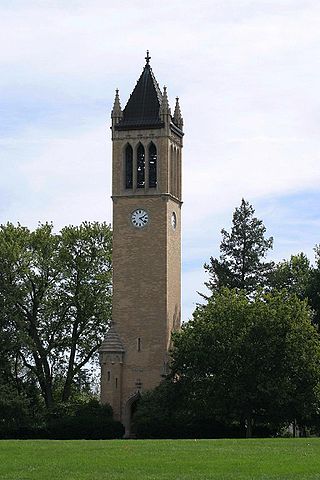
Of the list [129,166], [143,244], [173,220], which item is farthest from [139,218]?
[129,166]

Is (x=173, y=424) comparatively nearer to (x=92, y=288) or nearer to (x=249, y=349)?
(x=249, y=349)

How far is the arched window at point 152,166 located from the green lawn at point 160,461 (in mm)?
34611

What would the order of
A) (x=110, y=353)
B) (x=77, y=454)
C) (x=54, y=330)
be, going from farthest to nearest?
(x=54, y=330) → (x=110, y=353) → (x=77, y=454)

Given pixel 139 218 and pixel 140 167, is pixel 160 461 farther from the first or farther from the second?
pixel 140 167

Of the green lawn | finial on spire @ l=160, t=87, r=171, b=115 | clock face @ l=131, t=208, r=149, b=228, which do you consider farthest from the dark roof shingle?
the green lawn

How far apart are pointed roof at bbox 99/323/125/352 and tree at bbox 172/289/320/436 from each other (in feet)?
23.0

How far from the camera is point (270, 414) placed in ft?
224

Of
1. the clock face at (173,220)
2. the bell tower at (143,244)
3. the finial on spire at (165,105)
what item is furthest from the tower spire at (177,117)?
the clock face at (173,220)

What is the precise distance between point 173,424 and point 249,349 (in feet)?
22.3

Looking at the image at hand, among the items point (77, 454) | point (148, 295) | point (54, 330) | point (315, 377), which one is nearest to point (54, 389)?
point (54, 330)

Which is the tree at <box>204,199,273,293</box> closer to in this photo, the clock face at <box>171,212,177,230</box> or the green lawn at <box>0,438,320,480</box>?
the clock face at <box>171,212,177,230</box>

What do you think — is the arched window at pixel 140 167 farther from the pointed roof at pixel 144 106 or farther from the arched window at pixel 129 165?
the pointed roof at pixel 144 106

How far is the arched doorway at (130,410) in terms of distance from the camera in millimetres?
76312

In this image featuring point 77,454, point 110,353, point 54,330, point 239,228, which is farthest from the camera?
point 239,228
